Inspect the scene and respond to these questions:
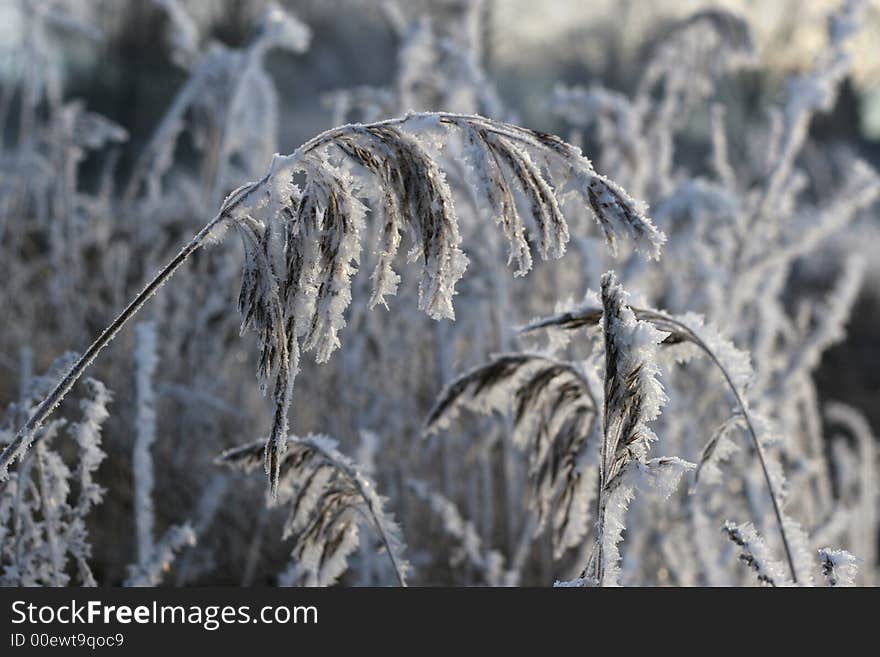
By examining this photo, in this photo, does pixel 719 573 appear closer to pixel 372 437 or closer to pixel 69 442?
pixel 372 437

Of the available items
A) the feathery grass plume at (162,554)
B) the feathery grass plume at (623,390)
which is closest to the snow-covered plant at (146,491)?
the feathery grass plume at (162,554)

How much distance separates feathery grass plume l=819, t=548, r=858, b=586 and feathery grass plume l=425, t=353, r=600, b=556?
0.28 metres

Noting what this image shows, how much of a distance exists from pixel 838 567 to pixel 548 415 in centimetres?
36

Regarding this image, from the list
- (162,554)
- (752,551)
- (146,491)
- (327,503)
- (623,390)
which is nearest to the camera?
(623,390)

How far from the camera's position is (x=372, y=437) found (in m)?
1.62

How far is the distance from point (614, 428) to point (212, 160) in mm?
1970

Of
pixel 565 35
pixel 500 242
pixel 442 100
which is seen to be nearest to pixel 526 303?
pixel 500 242

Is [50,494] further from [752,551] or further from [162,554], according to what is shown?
[752,551]

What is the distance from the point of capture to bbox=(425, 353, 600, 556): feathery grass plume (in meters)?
1.22

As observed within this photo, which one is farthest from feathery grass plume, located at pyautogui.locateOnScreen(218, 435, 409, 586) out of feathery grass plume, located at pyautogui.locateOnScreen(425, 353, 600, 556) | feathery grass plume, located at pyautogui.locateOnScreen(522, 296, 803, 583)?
feathery grass plume, located at pyautogui.locateOnScreen(522, 296, 803, 583)

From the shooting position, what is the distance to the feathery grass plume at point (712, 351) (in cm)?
111

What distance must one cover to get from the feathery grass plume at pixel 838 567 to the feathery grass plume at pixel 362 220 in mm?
418

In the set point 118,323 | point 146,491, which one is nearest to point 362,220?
point 118,323

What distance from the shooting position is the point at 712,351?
3.67 feet
